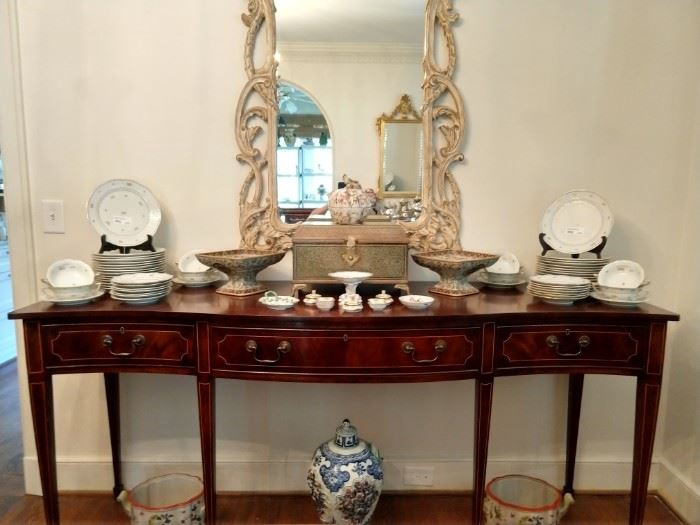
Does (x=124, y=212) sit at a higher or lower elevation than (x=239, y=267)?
higher

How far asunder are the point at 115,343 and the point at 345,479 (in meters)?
0.88

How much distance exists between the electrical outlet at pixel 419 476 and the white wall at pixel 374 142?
1.6 inches

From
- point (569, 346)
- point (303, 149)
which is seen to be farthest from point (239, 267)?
point (569, 346)

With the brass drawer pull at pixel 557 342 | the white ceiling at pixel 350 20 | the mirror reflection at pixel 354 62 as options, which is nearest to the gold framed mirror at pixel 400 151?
the mirror reflection at pixel 354 62

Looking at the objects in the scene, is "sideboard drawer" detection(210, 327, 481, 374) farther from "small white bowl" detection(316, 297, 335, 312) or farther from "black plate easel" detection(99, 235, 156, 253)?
"black plate easel" detection(99, 235, 156, 253)

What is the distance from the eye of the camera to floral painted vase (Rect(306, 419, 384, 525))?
1.67 m

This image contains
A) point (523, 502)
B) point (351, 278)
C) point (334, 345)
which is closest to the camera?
point (334, 345)

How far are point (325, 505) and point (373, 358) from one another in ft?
1.98

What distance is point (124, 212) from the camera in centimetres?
185

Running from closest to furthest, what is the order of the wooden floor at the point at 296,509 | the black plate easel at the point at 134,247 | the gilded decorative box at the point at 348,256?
the gilded decorative box at the point at 348,256 < the black plate easel at the point at 134,247 < the wooden floor at the point at 296,509

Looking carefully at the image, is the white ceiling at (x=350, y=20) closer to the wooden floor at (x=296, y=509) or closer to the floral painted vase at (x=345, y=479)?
the floral painted vase at (x=345, y=479)

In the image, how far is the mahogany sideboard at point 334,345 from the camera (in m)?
1.50

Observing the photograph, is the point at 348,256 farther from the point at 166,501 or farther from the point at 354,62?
the point at 166,501

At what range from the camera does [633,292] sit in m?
1.59
